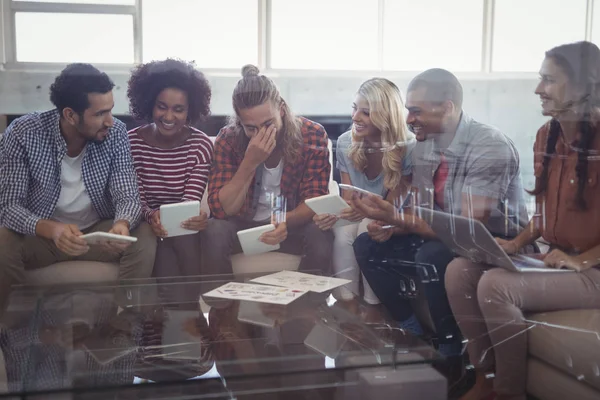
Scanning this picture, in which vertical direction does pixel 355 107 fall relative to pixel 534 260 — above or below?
above

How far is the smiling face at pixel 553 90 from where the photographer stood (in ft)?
6.84

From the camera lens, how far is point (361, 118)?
6.79 ft

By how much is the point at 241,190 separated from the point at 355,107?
46 cm

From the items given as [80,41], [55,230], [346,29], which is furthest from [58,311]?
[346,29]

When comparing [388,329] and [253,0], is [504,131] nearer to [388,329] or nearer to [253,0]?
[388,329]

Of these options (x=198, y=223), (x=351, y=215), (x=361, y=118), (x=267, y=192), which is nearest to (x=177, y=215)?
(x=198, y=223)

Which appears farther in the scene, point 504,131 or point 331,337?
point 504,131

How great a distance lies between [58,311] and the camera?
1.89 meters

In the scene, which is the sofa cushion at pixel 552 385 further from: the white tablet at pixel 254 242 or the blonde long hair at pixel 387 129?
the white tablet at pixel 254 242

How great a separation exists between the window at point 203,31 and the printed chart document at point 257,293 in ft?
2.26

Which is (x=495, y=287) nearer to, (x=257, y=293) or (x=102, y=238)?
(x=257, y=293)

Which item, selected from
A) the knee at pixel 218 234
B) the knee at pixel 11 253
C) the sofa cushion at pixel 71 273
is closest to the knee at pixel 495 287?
the knee at pixel 218 234

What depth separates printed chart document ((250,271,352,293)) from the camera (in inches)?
→ 79.9

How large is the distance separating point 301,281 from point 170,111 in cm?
68
